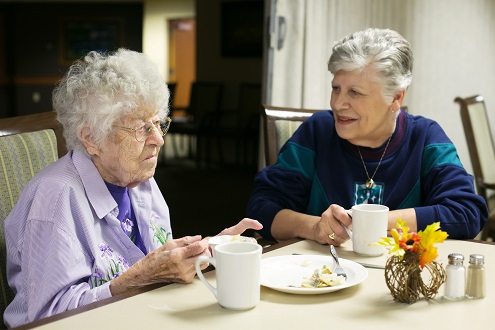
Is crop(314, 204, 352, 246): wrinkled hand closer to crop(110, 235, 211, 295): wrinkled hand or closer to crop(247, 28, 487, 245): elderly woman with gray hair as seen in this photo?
crop(247, 28, 487, 245): elderly woman with gray hair

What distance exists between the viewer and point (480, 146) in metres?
3.46

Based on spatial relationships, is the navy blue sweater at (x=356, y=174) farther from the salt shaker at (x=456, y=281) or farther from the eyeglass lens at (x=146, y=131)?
the salt shaker at (x=456, y=281)

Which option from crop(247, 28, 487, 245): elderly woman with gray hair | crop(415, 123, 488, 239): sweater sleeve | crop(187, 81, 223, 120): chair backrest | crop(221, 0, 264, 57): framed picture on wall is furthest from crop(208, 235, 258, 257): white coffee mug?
crop(187, 81, 223, 120): chair backrest

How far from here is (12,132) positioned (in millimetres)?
1736

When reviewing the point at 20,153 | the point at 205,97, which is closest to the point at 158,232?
the point at 20,153

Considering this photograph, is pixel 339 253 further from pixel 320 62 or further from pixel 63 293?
pixel 320 62

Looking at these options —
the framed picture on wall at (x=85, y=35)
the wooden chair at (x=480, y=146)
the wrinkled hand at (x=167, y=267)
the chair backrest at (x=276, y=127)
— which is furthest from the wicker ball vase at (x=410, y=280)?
the framed picture on wall at (x=85, y=35)

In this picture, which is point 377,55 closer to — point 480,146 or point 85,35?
point 480,146

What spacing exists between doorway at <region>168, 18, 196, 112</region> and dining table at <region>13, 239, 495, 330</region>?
10.5m

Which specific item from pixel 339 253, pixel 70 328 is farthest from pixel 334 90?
pixel 70 328

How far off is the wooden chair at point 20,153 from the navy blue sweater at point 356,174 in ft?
2.02

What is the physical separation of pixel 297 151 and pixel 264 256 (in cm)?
62

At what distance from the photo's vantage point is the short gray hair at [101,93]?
1.57 m

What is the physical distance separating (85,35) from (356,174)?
A: 35.8 feet
